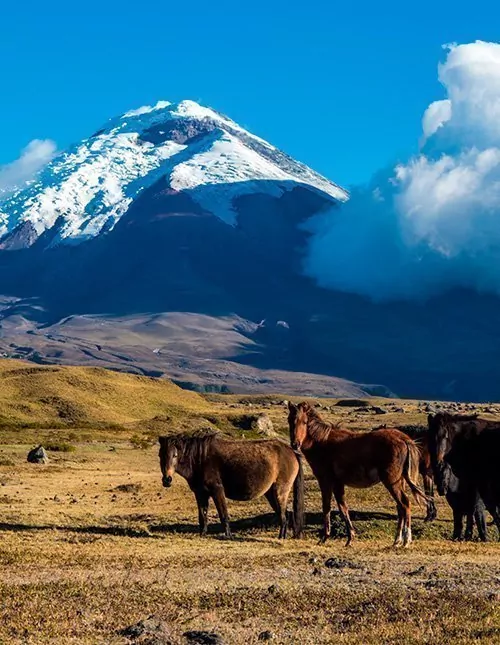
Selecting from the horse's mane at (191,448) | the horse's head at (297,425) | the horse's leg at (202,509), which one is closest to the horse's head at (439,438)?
the horse's head at (297,425)

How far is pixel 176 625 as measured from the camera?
45.6ft

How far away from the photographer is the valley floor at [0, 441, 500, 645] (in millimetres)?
13570

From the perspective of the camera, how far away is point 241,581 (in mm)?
17312

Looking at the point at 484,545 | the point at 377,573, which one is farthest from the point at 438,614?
the point at 484,545

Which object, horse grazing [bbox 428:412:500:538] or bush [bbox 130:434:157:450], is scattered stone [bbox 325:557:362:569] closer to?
horse grazing [bbox 428:412:500:538]

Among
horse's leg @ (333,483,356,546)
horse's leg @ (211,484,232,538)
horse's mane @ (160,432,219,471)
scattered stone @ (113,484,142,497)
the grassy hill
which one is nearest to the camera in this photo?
horse's leg @ (333,483,356,546)

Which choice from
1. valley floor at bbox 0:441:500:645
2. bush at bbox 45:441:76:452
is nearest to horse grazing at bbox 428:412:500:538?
valley floor at bbox 0:441:500:645

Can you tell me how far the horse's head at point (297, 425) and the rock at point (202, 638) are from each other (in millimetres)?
11215

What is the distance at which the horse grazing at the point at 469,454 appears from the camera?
25.0 metres

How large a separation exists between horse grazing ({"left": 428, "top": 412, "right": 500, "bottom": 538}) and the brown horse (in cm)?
211

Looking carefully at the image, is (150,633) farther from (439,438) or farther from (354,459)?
(439,438)

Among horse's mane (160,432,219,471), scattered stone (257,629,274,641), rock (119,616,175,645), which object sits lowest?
rock (119,616,175,645)

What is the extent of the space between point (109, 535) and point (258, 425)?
62.8m

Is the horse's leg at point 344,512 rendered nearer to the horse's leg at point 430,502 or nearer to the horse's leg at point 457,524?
the horse's leg at point 430,502
